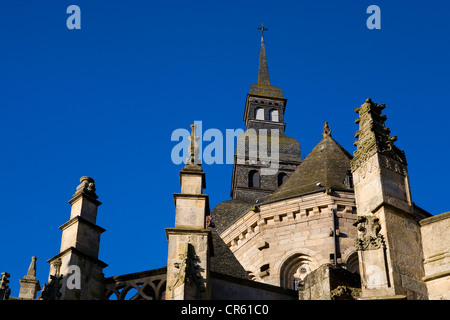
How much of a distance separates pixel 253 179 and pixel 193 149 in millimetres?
24728

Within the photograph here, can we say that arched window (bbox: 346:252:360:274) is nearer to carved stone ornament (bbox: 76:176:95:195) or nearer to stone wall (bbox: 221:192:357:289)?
stone wall (bbox: 221:192:357:289)

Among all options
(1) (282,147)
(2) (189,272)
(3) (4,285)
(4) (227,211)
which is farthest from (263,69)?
(2) (189,272)

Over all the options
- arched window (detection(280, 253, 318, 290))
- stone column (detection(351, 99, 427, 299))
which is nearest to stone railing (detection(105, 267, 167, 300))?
stone column (detection(351, 99, 427, 299))

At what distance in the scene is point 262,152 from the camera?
136ft

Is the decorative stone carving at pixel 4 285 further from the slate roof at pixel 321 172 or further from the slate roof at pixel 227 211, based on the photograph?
the slate roof at pixel 227 211

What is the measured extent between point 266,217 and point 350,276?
33.6 ft

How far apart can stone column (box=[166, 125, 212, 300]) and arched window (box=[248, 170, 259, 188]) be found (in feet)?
80.7

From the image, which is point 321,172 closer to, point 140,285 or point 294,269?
point 294,269

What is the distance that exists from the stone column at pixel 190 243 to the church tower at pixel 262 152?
73.9 ft

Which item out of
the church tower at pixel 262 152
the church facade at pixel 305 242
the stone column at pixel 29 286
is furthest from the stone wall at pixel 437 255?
the church tower at pixel 262 152

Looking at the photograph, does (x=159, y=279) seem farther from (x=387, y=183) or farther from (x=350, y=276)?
(x=387, y=183)

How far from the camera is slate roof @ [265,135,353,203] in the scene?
77.9 ft
